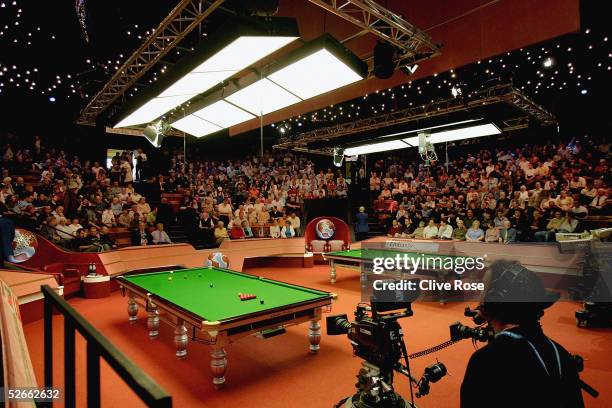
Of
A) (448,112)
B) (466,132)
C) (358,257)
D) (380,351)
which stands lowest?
(358,257)

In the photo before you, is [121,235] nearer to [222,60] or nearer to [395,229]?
[222,60]

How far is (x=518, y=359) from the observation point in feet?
3.71

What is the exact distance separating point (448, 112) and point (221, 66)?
6424 millimetres

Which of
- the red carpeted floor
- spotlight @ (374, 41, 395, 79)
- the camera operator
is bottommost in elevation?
the red carpeted floor

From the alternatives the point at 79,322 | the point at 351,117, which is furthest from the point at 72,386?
the point at 351,117

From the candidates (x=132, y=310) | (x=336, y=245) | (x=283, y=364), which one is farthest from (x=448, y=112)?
(x=132, y=310)

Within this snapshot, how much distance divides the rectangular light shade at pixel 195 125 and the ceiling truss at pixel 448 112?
433 cm

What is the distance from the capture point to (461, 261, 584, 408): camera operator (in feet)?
3.58

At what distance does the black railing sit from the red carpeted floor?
1648 millimetres

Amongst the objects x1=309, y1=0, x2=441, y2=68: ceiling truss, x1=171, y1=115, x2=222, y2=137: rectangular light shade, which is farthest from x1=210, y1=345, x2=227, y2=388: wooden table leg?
x1=171, y1=115, x2=222, y2=137: rectangular light shade

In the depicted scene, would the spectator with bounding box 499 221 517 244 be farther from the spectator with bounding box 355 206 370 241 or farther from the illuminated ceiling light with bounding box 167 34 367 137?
the illuminated ceiling light with bounding box 167 34 367 137

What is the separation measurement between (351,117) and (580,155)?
7.87 metres

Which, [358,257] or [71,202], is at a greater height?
[71,202]

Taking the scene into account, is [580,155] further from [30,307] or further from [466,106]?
[30,307]
